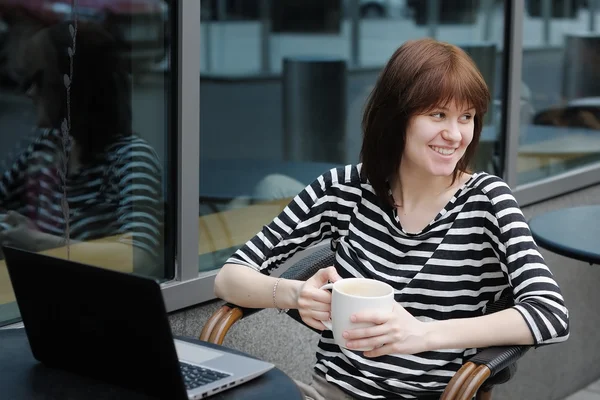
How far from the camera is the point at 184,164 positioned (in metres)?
2.59

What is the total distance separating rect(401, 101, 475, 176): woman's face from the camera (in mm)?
1944

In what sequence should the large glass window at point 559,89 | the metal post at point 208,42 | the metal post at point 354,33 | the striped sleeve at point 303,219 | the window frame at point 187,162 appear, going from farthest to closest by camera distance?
1. the large glass window at point 559,89
2. the metal post at point 354,33
3. the metal post at point 208,42
4. the window frame at point 187,162
5. the striped sleeve at point 303,219

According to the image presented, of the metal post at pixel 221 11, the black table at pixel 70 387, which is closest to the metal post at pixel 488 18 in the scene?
the metal post at pixel 221 11

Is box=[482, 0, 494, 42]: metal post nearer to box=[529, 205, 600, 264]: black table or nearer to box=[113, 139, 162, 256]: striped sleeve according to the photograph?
box=[529, 205, 600, 264]: black table

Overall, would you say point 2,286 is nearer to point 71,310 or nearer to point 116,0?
point 116,0

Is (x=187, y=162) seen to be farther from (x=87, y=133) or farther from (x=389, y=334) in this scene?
(x=389, y=334)

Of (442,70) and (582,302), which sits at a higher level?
(442,70)

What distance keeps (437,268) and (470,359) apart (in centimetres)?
24

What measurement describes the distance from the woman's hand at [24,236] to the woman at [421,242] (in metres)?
0.59

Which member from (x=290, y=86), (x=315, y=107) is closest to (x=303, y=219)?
(x=290, y=86)

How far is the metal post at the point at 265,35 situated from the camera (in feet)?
10.8

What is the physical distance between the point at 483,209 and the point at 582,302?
7.34 feet

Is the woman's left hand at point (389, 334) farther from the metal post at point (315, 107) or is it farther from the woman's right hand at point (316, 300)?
the metal post at point (315, 107)

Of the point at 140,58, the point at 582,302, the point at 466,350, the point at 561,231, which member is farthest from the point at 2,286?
the point at 582,302
